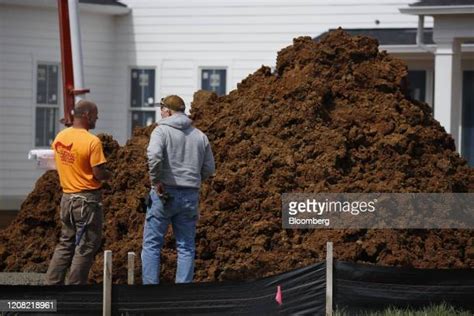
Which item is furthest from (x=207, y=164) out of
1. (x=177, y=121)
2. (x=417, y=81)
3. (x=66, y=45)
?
(x=417, y=81)

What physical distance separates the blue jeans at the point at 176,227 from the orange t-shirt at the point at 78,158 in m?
0.56

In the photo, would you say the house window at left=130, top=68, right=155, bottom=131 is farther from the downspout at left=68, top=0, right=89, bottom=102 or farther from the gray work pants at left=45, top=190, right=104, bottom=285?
the gray work pants at left=45, top=190, right=104, bottom=285

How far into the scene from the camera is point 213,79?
910 inches

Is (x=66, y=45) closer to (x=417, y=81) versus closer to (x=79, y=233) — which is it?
(x=79, y=233)

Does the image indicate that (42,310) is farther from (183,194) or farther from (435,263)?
(435,263)

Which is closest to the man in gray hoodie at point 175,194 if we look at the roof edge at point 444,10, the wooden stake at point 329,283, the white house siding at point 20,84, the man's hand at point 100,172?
the man's hand at point 100,172

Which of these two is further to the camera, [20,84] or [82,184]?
[20,84]

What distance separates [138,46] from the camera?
23.5m

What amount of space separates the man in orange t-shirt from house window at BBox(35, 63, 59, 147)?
1306cm

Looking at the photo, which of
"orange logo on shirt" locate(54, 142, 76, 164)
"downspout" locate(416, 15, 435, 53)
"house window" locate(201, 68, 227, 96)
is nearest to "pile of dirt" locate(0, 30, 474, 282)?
"orange logo on shirt" locate(54, 142, 76, 164)

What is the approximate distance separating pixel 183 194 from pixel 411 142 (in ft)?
9.19

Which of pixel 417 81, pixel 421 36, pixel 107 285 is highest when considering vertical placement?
pixel 421 36

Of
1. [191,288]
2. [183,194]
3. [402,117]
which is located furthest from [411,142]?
[191,288]

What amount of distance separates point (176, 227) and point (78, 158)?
1.02 m
